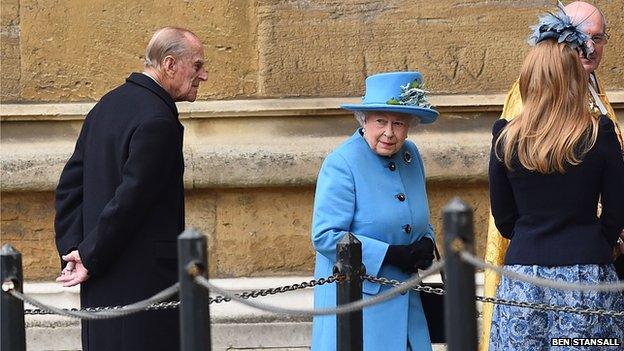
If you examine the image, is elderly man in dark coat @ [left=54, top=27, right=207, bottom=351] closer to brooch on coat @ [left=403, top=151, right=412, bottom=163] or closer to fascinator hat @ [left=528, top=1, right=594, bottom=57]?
brooch on coat @ [left=403, top=151, right=412, bottom=163]

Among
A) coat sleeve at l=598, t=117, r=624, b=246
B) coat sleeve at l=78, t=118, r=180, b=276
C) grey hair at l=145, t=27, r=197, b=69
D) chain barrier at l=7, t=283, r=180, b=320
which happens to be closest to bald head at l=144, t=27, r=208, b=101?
grey hair at l=145, t=27, r=197, b=69

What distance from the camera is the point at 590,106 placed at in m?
5.46

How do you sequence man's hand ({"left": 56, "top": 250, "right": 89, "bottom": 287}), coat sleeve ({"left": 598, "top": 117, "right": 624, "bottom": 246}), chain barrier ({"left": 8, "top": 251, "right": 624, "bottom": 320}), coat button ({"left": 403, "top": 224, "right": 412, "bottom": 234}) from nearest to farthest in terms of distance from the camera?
chain barrier ({"left": 8, "top": 251, "right": 624, "bottom": 320}) → coat sleeve ({"left": 598, "top": 117, "right": 624, "bottom": 246}) → coat button ({"left": 403, "top": 224, "right": 412, "bottom": 234}) → man's hand ({"left": 56, "top": 250, "right": 89, "bottom": 287})

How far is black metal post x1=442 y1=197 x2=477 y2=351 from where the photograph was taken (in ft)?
12.9

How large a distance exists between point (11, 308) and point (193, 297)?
3.07 ft

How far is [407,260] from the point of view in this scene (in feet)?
17.3

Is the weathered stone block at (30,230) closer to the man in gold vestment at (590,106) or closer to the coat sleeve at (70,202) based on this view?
the coat sleeve at (70,202)

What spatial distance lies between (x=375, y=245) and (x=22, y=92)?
2.79 m

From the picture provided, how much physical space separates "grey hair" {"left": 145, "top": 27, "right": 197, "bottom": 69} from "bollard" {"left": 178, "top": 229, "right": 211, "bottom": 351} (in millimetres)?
1455

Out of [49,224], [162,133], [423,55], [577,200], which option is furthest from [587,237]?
[49,224]

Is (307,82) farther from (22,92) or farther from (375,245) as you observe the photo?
(375,245)

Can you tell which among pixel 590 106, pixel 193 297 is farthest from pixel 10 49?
pixel 193 297

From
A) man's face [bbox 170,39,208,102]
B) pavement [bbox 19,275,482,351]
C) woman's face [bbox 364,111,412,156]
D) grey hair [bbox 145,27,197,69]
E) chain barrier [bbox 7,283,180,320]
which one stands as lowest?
pavement [bbox 19,275,482,351]

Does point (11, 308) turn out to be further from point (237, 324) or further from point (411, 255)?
point (237, 324)
